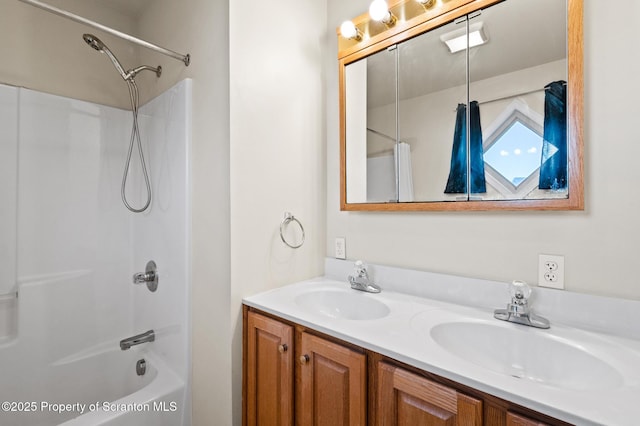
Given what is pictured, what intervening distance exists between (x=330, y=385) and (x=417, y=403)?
314 mm

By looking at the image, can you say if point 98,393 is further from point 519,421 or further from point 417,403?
point 519,421

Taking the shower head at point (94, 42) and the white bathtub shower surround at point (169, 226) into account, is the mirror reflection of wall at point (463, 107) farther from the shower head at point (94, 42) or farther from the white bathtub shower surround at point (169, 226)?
the shower head at point (94, 42)

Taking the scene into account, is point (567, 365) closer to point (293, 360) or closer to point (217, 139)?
point (293, 360)

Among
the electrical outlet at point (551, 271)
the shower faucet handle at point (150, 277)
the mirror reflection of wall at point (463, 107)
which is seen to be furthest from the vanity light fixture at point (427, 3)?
the shower faucet handle at point (150, 277)

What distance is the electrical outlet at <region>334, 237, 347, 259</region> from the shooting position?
169 cm

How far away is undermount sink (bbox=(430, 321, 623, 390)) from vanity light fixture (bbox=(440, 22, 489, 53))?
1.11m

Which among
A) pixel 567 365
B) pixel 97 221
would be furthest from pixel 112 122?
pixel 567 365

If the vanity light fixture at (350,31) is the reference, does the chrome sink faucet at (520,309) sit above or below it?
below

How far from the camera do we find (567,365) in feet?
2.94

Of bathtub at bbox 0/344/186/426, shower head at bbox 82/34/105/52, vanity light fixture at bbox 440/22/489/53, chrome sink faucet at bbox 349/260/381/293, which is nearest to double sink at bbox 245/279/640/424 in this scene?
chrome sink faucet at bbox 349/260/381/293

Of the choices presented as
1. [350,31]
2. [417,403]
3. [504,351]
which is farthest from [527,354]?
[350,31]

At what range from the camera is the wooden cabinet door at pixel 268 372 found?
115 cm

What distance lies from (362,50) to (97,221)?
196cm

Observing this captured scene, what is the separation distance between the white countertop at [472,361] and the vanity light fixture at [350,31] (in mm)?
1320
